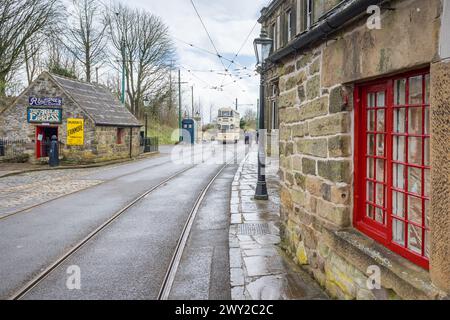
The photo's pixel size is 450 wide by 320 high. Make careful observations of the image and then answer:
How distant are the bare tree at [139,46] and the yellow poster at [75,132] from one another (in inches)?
824

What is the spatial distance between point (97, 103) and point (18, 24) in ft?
19.5

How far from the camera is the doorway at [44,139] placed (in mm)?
22547

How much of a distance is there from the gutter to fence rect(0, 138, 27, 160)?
66.6 feet

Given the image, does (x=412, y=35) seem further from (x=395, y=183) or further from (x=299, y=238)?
(x=299, y=238)

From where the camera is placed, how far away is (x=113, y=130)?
25.5 metres

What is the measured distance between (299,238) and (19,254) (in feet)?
13.5

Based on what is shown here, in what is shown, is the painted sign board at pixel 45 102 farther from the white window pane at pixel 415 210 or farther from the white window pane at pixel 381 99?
the white window pane at pixel 415 210

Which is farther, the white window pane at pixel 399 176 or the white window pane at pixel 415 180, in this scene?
the white window pane at pixel 399 176

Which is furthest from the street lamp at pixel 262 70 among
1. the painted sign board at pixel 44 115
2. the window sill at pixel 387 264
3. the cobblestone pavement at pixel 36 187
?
the painted sign board at pixel 44 115

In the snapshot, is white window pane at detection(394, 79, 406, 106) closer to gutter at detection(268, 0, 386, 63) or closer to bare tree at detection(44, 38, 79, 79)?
gutter at detection(268, 0, 386, 63)

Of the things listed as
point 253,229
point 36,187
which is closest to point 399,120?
point 253,229

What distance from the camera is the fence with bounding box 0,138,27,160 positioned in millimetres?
22375

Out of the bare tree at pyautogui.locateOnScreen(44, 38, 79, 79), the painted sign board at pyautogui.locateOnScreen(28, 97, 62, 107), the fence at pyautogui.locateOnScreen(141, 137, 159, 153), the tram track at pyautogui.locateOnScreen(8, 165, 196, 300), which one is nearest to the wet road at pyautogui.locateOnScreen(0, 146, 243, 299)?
the tram track at pyautogui.locateOnScreen(8, 165, 196, 300)
